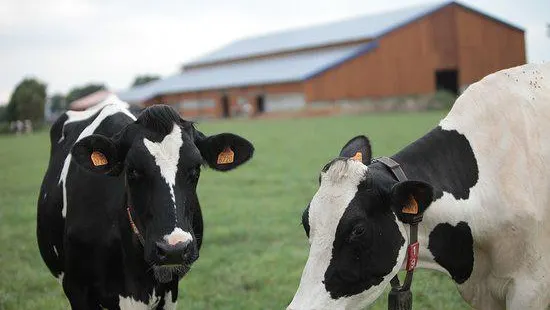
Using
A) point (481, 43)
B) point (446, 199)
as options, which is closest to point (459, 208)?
point (446, 199)

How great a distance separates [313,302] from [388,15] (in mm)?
56808

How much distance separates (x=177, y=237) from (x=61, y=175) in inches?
73.1

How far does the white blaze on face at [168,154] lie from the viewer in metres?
3.64

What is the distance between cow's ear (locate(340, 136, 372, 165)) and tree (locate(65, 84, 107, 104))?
8802cm

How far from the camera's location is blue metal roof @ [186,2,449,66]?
51.6 meters

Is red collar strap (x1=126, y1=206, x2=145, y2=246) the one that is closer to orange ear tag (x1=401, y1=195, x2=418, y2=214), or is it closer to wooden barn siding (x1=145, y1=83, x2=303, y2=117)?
orange ear tag (x1=401, y1=195, x2=418, y2=214)

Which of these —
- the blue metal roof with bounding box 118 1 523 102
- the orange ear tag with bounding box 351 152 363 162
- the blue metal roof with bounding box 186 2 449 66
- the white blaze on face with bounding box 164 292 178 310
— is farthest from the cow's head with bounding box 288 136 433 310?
the blue metal roof with bounding box 186 2 449 66

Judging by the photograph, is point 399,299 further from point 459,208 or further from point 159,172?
point 159,172

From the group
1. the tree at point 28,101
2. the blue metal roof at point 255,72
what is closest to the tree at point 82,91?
the blue metal roof at point 255,72

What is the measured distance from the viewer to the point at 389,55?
147 ft

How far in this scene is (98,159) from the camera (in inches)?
150

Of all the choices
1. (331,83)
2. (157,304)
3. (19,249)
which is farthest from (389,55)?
(157,304)

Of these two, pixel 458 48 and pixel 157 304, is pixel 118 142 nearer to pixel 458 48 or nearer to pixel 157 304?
pixel 157 304

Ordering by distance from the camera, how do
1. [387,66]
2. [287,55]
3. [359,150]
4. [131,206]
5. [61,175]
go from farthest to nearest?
1. [287,55]
2. [387,66]
3. [61,175]
4. [131,206]
5. [359,150]
